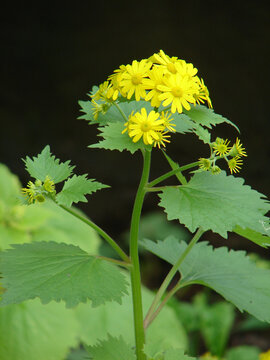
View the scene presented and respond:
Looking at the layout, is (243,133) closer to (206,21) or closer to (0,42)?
(206,21)

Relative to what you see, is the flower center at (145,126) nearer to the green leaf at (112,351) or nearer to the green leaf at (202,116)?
the green leaf at (202,116)

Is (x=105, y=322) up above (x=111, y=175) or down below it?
below

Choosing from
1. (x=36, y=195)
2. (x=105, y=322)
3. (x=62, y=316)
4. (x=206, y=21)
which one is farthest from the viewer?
(x=206, y=21)

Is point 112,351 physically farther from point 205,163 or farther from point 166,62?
point 166,62

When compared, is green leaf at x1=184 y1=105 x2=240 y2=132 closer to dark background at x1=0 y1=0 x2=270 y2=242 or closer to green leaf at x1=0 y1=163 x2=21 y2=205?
green leaf at x1=0 y1=163 x2=21 y2=205

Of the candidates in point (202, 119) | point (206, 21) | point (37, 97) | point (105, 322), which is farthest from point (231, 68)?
point (202, 119)

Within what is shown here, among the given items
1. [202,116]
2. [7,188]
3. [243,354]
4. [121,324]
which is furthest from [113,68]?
[202,116]

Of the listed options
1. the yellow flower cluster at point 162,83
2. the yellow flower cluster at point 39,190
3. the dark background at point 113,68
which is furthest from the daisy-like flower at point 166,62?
the dark background at point 113,68

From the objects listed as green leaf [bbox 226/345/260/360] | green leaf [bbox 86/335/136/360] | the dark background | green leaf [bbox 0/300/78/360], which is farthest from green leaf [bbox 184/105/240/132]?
the dark background
